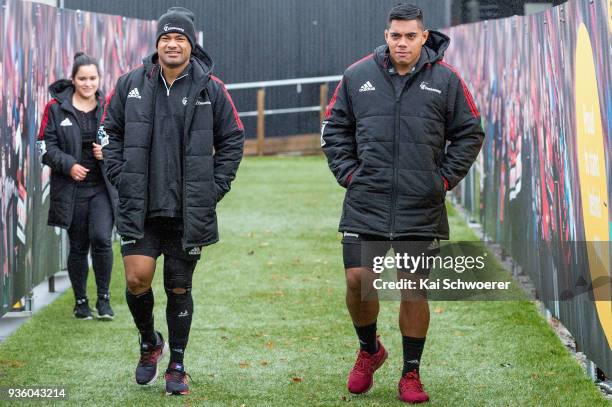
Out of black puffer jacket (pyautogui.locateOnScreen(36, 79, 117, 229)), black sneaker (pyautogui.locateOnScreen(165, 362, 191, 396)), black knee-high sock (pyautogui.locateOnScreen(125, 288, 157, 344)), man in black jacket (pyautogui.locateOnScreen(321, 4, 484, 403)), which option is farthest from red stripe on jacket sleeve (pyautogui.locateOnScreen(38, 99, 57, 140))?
man in black jacket (pyautogui.locateOnScreen(321, 4, 484, 403))

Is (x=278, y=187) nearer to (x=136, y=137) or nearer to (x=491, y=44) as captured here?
(x=491, y=44)

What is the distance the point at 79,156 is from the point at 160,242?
8.29 feet

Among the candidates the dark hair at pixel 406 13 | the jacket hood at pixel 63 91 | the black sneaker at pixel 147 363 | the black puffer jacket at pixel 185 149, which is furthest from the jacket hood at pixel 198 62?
the jacket hood at pixel 63 91

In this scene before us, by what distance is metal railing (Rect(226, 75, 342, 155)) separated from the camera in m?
29.2

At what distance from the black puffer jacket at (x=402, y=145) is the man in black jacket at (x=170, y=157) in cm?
66

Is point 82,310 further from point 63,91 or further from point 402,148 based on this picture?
point 402,148

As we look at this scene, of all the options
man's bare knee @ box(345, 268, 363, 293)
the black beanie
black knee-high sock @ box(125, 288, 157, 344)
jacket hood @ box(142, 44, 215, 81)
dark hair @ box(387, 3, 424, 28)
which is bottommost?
black knee-high sock @ box(125, 288, 157, 344)

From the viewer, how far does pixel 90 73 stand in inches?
363

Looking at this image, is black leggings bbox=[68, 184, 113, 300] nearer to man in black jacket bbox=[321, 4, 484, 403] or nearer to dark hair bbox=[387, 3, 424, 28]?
man in black jacket bbox=[321, 4, 484, 403]

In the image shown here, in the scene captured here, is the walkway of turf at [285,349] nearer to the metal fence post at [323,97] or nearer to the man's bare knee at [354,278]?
the man's bare knee at [354,278]

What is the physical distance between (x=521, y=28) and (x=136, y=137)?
4.72 m

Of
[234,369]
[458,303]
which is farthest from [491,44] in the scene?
[234,369]

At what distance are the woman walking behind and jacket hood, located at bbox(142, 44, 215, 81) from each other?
228cm

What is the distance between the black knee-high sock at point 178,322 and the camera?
6.99 metres
